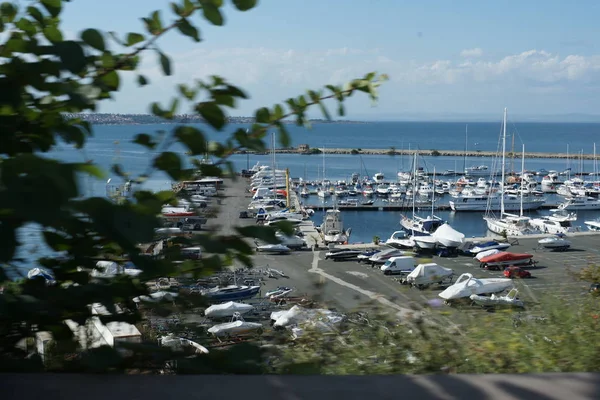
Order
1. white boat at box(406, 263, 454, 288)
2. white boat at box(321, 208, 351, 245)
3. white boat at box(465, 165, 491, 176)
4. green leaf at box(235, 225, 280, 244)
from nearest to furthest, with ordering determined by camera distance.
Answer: green leaf at box(235, 225, 280, 244)
white boat at box(406, 263, 454, 288)
white boat at box(321, 208, 351, 245)
white boat at box(465, 165, 491, 176)

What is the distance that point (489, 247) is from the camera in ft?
74.8

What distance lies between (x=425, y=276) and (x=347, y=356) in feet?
4.09

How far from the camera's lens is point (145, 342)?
1.72 m

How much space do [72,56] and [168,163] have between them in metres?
0.41

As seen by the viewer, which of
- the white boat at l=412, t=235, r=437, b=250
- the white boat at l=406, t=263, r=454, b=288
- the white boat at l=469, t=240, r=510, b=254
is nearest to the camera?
the white boat at l=406, t=263, r=454, b=288

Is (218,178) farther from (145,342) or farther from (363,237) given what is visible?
(363,237)

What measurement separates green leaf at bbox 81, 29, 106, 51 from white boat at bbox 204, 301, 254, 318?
863 mm

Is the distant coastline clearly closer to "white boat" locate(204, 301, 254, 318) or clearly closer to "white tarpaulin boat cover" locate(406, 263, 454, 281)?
"white boat" locate(204, 301, 254, 318)

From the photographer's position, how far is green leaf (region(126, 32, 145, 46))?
6.37 ft

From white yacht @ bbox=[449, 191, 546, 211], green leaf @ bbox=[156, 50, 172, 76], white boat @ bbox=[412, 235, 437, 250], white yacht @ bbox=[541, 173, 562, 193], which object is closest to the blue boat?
green leaf @ bbox=[156, 50, 172, 76]

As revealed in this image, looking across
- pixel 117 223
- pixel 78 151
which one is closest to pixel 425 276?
pixel 78 151

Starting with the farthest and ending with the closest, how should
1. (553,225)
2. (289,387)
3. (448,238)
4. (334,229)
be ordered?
1. (553,225)
2. (334,229)
3. (448,238)
4. (289,387)

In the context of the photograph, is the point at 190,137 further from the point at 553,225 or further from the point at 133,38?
the point at 553,225

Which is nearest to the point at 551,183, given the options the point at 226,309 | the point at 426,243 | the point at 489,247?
the point at 426,243
